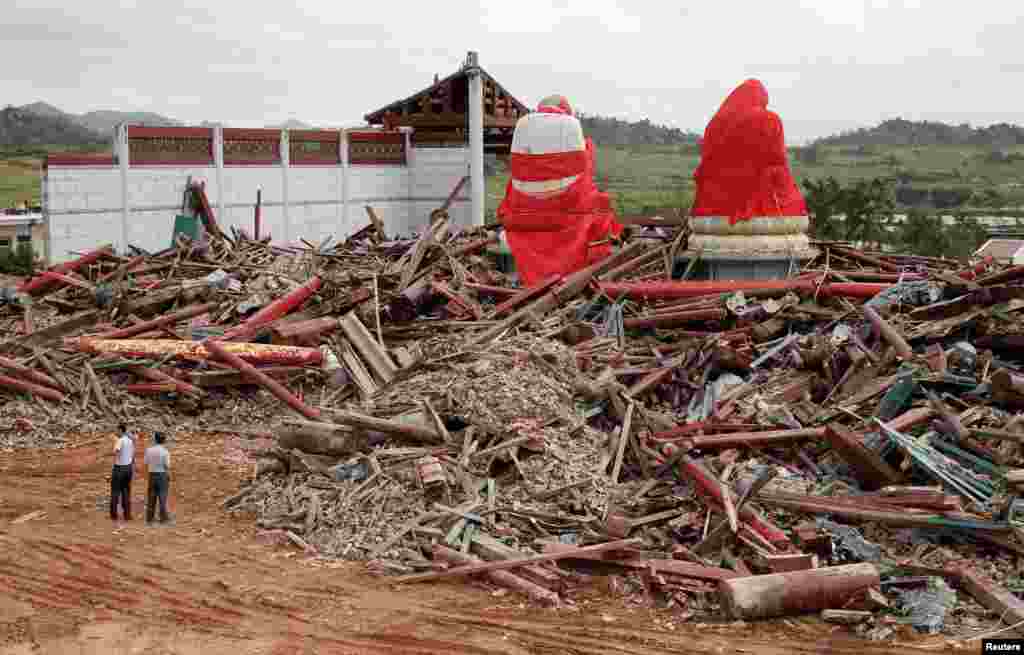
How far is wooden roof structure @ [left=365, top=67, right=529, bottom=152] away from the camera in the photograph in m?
31.2

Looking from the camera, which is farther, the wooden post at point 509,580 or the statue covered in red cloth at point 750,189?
the statue covered in red cloth at point 750,189

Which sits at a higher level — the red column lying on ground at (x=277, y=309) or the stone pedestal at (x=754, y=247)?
the stone pedestal at (x=754, y=247)

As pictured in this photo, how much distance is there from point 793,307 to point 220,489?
7.84 m

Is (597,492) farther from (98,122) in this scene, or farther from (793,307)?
(98,122)

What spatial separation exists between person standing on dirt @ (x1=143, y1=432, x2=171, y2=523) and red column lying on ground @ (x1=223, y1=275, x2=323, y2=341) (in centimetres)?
552

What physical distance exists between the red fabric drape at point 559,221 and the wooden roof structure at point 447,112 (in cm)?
1173

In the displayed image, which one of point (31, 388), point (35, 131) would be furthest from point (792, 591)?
point (35, 131)

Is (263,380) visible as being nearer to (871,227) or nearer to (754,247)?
(754,247)

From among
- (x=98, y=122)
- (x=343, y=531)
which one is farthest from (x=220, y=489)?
(x=98, y=122)

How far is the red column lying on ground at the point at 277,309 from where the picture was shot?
17.4 metres

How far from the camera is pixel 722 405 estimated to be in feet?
42.3

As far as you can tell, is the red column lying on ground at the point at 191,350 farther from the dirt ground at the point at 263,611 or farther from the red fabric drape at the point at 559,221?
the dirt ground at the point at 263,611

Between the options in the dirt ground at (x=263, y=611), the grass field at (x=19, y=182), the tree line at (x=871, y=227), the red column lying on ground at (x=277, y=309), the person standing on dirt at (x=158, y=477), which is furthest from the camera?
the grass field at (x=19, y=182)

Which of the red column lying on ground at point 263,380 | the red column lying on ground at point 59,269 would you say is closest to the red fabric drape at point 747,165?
the red column lying on ground at point 263,380
